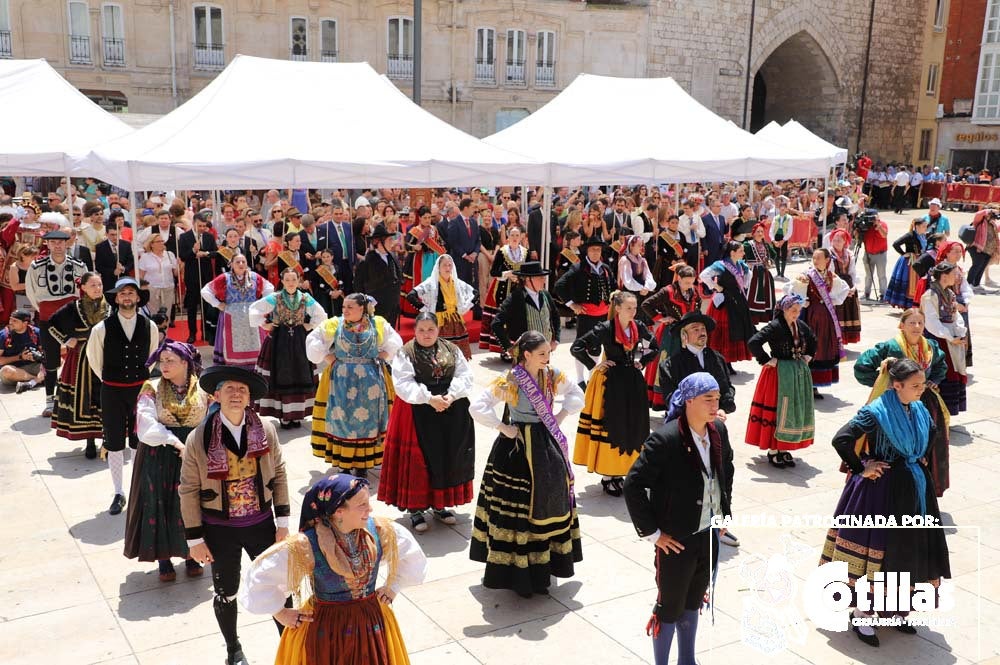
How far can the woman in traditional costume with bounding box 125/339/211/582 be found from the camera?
536cm

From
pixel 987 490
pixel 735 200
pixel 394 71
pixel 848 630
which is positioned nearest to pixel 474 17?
pixel 394 71

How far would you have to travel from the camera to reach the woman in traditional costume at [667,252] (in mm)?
13562

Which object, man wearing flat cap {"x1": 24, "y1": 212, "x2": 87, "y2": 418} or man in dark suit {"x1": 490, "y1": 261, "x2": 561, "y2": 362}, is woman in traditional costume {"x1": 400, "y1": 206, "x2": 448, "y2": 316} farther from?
man wearing flat cap {"x1": 24, "y1": 212, "x2": 87, "y2": 418}

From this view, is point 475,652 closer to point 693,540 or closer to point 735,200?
point 693,540

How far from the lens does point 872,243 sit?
16.0 meters

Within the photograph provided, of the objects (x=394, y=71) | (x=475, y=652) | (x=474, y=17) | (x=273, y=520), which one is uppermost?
(x=474, y=17)

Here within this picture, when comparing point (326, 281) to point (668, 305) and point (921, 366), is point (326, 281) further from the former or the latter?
point (921, 366)

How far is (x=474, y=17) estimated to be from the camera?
3055cm

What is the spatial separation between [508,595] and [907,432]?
2.50 meters

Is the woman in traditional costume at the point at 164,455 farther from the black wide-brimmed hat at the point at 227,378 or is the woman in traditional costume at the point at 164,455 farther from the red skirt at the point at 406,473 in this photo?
the red skirt at the point at 406,473

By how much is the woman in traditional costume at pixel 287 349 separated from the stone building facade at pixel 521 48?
21.4 m

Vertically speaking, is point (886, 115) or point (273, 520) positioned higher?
point (886, 115)

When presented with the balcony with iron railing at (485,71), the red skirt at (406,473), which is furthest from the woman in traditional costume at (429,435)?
the balcony with iron railing at (485,71)

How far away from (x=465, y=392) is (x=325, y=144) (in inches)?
240
